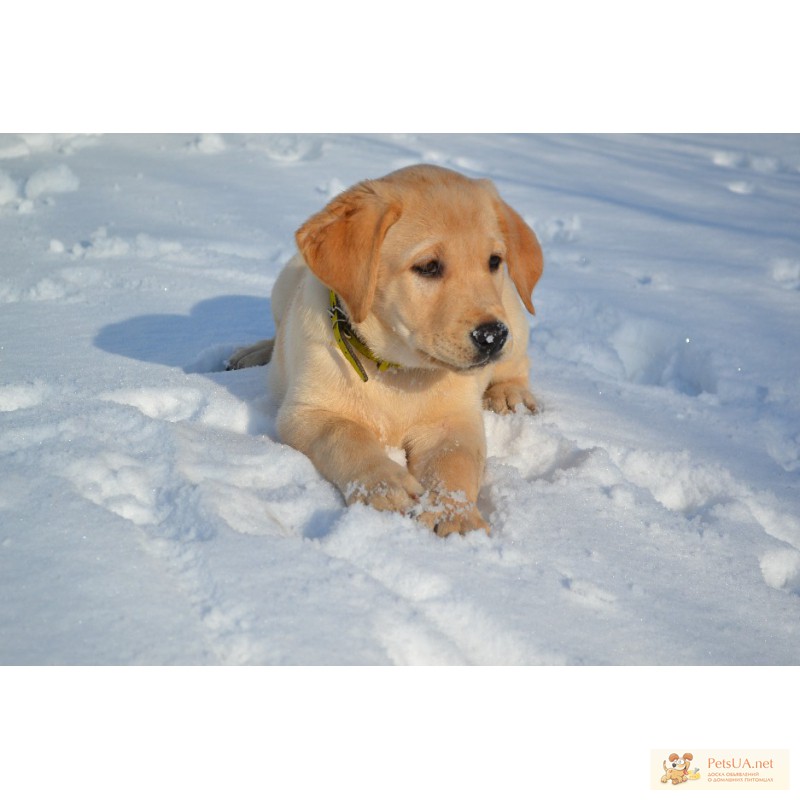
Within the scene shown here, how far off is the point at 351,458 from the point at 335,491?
121mm

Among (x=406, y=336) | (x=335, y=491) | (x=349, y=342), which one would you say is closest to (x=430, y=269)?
(x=406, y=336)

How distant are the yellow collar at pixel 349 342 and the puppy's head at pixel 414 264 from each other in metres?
0.12

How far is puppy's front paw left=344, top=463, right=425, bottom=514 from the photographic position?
8.50ft

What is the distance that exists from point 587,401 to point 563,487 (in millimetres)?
1010

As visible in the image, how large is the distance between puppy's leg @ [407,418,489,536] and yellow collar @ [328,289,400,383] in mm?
289

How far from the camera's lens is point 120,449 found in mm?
2732

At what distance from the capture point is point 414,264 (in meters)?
2.81

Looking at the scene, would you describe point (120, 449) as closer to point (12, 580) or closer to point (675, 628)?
point (12, 580)

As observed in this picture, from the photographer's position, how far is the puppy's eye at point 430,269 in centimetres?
281

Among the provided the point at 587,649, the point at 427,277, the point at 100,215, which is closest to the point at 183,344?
the point at 427,277

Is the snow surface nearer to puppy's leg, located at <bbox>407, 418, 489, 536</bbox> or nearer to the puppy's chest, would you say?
puppy's leg, located at <bbox>407, 418, 489, 536</bbox>
